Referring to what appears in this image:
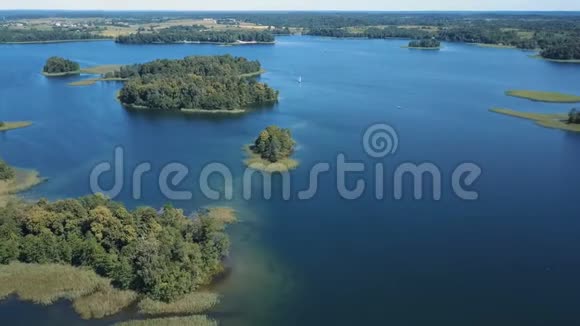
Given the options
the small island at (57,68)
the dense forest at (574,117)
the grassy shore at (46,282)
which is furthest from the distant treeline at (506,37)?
the grassy shore at (46,282)

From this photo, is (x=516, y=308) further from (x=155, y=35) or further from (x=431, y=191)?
(x=155, y=35)

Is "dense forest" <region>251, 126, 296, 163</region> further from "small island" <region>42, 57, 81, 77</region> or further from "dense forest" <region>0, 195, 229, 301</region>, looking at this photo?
"small island" <region>42, 57, 81, 77</region>

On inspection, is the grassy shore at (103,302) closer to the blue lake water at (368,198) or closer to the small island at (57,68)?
the blue lake water at (368,198)

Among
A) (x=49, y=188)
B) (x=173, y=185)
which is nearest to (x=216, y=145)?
(x=173, y=185)

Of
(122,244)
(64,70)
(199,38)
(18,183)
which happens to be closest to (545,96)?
(122,244)

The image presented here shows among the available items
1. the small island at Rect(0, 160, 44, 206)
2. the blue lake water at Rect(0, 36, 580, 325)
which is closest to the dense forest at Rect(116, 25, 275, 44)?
the blue lake water at Rect(0, 36, 580, 325)

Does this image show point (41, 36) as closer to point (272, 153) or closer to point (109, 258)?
point (272, 153)
